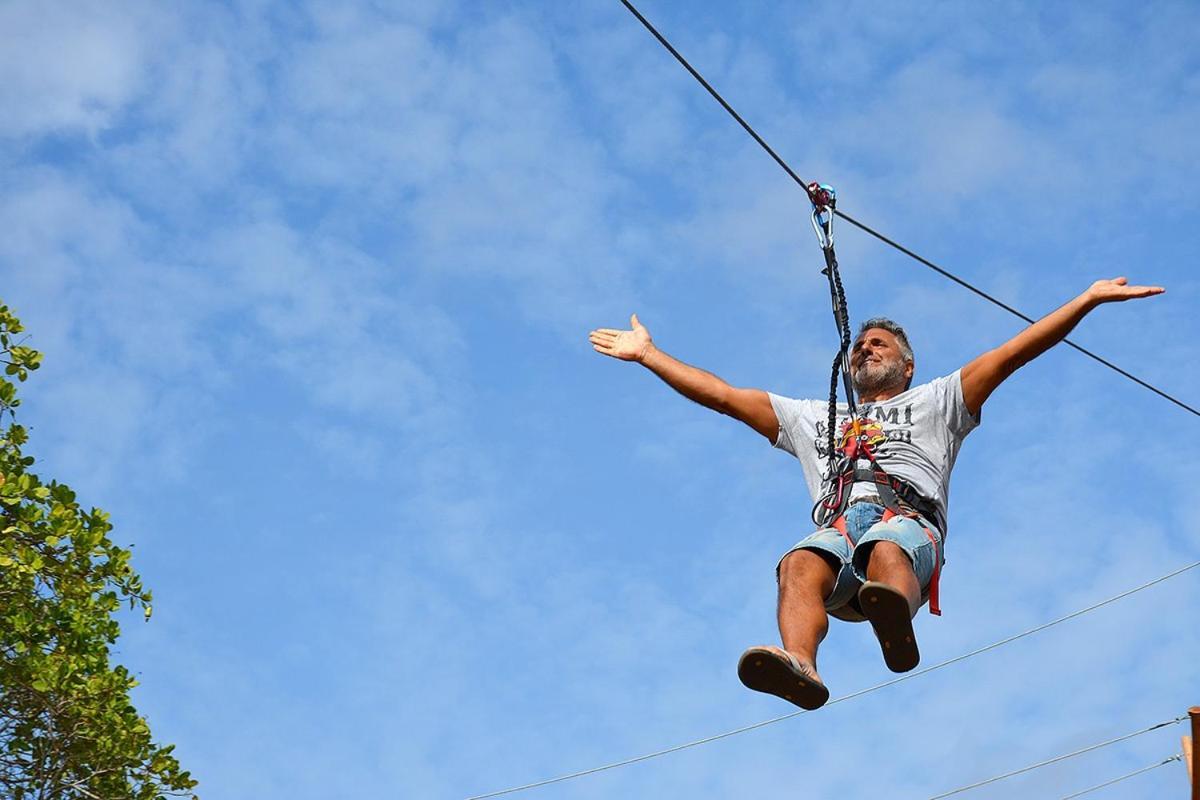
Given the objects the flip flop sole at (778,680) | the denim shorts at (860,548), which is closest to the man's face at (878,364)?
the denim shorts at (860,548)

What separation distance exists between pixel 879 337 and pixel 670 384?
2.81ft

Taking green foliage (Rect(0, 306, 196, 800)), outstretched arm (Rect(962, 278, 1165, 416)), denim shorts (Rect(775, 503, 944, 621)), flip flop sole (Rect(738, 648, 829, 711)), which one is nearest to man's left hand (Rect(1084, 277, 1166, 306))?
outstretched arm (Rect(962, 278, 1165, 416))

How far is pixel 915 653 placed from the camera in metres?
5.42

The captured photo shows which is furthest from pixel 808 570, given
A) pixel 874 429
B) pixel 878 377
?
pixel 878 377

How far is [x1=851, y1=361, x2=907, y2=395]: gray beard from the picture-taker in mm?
6238

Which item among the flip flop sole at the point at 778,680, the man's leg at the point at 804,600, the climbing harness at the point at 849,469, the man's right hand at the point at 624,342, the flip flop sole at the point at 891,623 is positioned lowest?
the flip flop sole at the point at 778,680

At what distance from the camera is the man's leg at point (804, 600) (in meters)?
5.42

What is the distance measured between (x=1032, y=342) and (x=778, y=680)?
165cm

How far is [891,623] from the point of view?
17.3ft

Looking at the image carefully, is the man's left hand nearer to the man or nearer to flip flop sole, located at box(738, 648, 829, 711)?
the man

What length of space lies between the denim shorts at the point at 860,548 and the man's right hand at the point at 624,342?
1.16 m

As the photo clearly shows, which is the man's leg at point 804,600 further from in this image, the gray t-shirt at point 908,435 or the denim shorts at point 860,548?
the gray t-shirt at point 908,435

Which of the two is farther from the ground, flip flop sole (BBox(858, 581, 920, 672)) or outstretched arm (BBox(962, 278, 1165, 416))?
outstretched arm (BBox(962, 278, 1165, 416))

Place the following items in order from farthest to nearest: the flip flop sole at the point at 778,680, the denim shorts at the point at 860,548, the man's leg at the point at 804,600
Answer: the denim shorts at the point at 860,548 < the man's leg at the point at 804,600 < the flip flop sole at the point at 778,680
